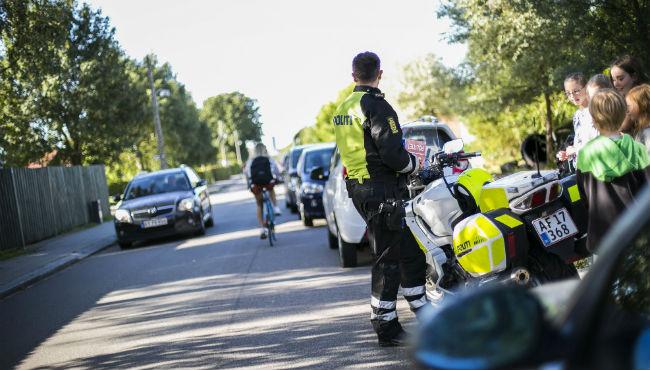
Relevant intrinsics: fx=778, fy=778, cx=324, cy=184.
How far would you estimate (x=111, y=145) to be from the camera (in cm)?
3981

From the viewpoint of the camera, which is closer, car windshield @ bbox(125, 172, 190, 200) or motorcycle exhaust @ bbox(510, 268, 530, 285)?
motorcycle exhaust @ bbox(510, 268, 530, 285)

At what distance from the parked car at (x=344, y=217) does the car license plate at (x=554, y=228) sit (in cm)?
416

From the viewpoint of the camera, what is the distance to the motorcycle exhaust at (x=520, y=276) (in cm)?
507

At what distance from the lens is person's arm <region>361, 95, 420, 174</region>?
18.3ft

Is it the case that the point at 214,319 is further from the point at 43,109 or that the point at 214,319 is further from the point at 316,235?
the point at 43,109

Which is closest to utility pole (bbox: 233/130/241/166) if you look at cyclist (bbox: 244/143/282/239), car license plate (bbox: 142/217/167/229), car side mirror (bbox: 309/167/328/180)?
car license plate (bbox: 142/217/167/229)

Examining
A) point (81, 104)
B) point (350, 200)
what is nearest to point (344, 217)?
point (350, 200)

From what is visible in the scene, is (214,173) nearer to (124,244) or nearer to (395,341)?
(124,244)

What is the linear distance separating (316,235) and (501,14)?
9.38 metres

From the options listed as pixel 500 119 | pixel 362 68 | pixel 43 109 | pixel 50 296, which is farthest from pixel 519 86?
pixel 43 109

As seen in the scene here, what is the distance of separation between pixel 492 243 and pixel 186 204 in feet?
41.7

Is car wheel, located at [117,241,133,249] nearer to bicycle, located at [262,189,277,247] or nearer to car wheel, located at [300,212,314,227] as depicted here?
car wheel, located at [300,212,314,227]

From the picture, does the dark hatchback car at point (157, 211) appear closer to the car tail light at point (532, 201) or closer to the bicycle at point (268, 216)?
the bicycle at point (268, 216)

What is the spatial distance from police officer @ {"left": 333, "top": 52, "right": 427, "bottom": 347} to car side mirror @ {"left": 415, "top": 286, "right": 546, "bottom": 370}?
3954 mm
